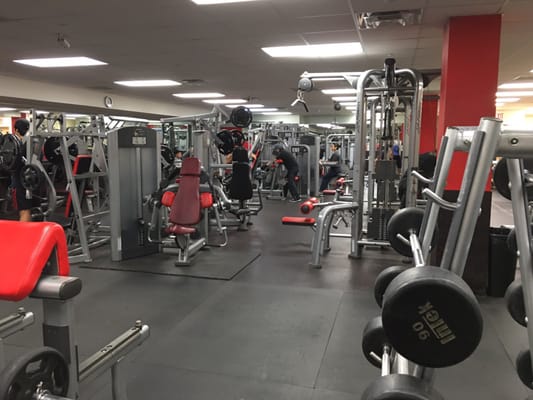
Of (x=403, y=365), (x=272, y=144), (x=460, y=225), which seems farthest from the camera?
(x=272, y=144)

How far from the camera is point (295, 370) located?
86.7 inches

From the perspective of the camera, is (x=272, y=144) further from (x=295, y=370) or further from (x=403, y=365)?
(x=403, y=365)

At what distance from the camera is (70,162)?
4.48m

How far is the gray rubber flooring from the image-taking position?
2.04 metres

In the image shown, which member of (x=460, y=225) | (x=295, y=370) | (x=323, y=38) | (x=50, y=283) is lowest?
(x=295, y=370)

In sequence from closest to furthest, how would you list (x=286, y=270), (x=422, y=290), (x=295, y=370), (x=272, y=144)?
(x=422, y=290) < (x=295, y=370) < (x=286, y=270) < (x=272, y=144)

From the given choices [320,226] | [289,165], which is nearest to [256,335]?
[320,226]

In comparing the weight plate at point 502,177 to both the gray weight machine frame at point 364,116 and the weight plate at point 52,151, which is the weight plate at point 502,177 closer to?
the gray weight machine frame at point 364,116

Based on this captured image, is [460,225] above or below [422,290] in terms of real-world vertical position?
above

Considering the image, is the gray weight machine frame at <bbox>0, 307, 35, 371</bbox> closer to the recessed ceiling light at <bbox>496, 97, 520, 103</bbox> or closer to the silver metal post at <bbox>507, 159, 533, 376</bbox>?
the silver metal post at <bbox>507, 159, 533, 376</bbox>

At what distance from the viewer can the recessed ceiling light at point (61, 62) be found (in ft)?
19.3

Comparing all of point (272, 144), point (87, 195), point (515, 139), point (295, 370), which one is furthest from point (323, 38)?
point (272, 144)

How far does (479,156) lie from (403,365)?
59cm

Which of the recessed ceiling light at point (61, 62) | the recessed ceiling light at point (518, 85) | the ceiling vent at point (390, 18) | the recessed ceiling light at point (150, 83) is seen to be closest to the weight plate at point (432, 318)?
the ceiling vent at point (390, 18)
